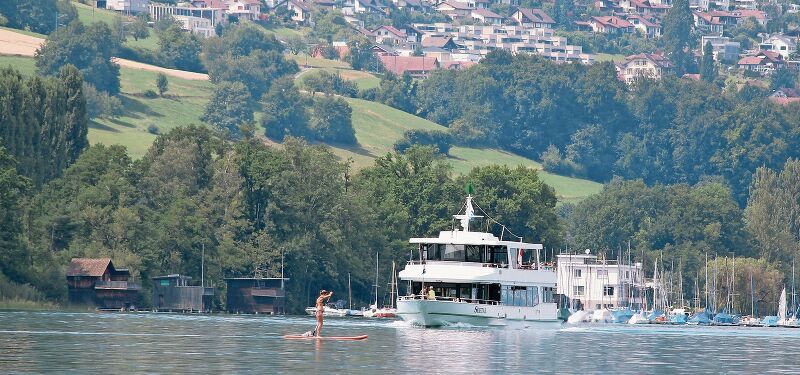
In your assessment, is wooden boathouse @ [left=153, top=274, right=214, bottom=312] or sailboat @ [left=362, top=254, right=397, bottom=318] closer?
wooden boathouse @ [left=153, top=274, right=214, bottom=312]

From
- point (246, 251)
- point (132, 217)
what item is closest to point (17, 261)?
point (132, 217)

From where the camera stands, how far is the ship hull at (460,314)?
4154 inches

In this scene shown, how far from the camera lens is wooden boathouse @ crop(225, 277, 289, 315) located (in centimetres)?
15875

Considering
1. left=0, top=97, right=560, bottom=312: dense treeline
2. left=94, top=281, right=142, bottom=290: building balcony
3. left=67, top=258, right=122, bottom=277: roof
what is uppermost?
left=0, top=97, right=560, bottom=312: dense treeline

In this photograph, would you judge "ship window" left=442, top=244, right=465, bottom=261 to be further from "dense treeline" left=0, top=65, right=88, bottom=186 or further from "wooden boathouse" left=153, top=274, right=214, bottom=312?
"dense treeline" left=0, top=65, right=88, bottom=186

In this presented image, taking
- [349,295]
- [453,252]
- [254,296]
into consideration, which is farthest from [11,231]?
[349,295]

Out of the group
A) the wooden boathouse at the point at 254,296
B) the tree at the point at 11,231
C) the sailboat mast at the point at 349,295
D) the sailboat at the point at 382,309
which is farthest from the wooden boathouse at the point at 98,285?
the sailboat mast at the point at 349,295

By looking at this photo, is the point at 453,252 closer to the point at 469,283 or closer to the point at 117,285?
the point at 469,283

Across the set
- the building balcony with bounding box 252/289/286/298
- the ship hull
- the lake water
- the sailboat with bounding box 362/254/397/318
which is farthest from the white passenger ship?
the building balcony with bounding box 252/289/286/298

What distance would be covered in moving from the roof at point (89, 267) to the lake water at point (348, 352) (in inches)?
1544

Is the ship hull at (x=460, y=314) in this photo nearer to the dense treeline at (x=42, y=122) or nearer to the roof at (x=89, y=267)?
the roof at (x=89, y=267)

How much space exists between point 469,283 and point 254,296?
2126 inches

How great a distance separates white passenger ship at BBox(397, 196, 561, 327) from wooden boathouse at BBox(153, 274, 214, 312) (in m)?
43.8

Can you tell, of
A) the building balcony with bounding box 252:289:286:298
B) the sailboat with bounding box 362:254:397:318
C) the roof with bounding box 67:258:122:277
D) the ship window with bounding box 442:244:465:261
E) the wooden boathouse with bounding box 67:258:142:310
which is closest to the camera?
the ship window with bounding box 442:244:465:261
